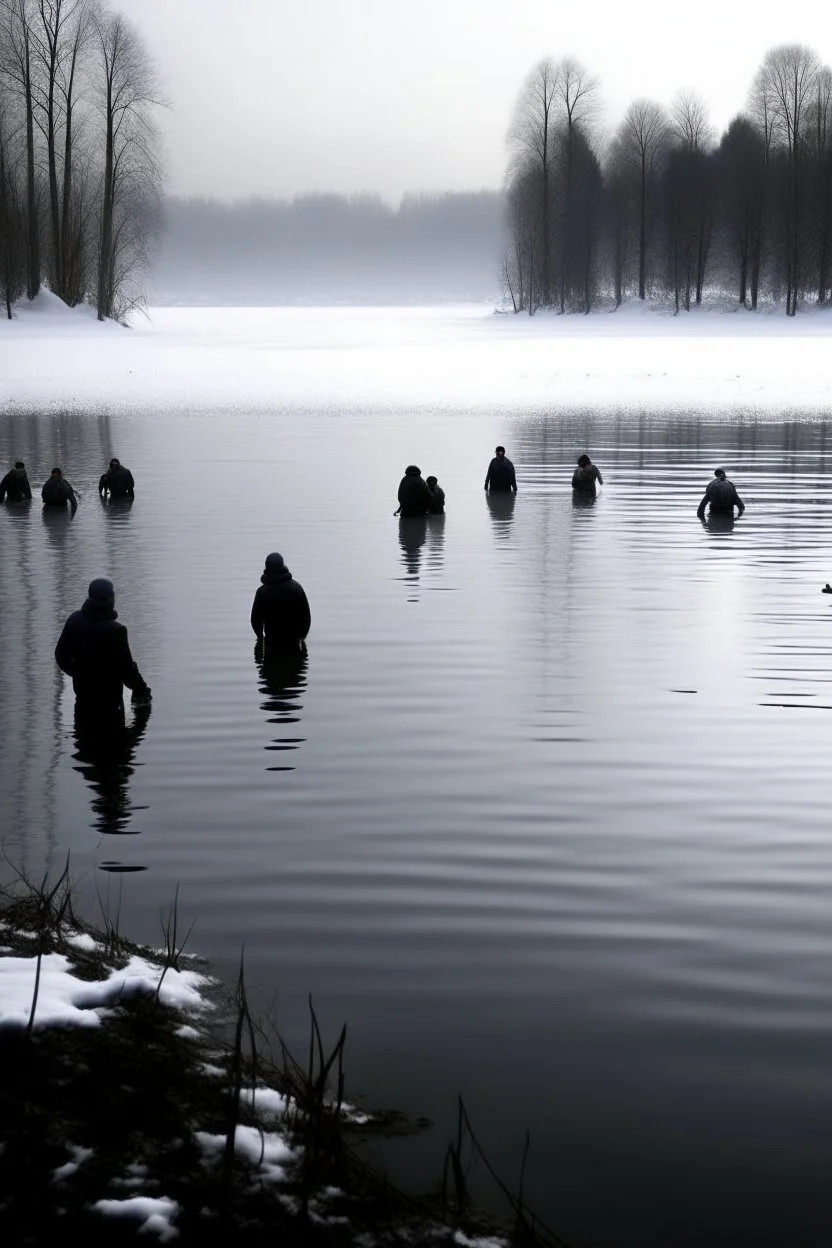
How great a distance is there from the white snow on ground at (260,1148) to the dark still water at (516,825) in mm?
588

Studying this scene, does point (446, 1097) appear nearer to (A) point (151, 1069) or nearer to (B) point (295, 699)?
(A) point (151, 1069)

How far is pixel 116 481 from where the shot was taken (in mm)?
30141

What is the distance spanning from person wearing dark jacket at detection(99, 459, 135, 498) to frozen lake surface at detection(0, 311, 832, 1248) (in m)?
1.90

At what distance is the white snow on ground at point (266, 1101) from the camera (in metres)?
6.20

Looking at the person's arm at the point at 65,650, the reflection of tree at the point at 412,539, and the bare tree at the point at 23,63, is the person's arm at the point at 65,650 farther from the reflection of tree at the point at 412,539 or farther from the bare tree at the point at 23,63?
the bare tree at the point at 23,63

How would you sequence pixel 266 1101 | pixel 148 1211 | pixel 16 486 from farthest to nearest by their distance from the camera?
pixel 16 486 < pixel 266 1101 < pixel 148 1211

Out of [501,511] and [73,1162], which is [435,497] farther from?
[73,1162]

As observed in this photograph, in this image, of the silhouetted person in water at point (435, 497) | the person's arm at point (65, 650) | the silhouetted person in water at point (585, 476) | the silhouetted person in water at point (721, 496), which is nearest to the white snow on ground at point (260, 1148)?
the person's arm at point (65, 650)

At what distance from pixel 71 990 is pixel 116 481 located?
2405 cm

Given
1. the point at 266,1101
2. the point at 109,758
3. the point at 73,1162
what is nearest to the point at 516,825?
the point at 109,758

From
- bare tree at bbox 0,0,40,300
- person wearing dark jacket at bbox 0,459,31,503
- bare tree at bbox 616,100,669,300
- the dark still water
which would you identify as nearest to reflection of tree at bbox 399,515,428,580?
the dark still water

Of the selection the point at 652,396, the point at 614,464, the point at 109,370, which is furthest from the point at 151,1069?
the point at 109,370

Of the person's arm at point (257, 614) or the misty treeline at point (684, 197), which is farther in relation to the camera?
the misty treeline at point (684, 197)

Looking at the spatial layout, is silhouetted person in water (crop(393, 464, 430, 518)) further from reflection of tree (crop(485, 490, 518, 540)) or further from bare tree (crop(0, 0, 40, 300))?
bare tree (crop(0, 0, 40, 300))
